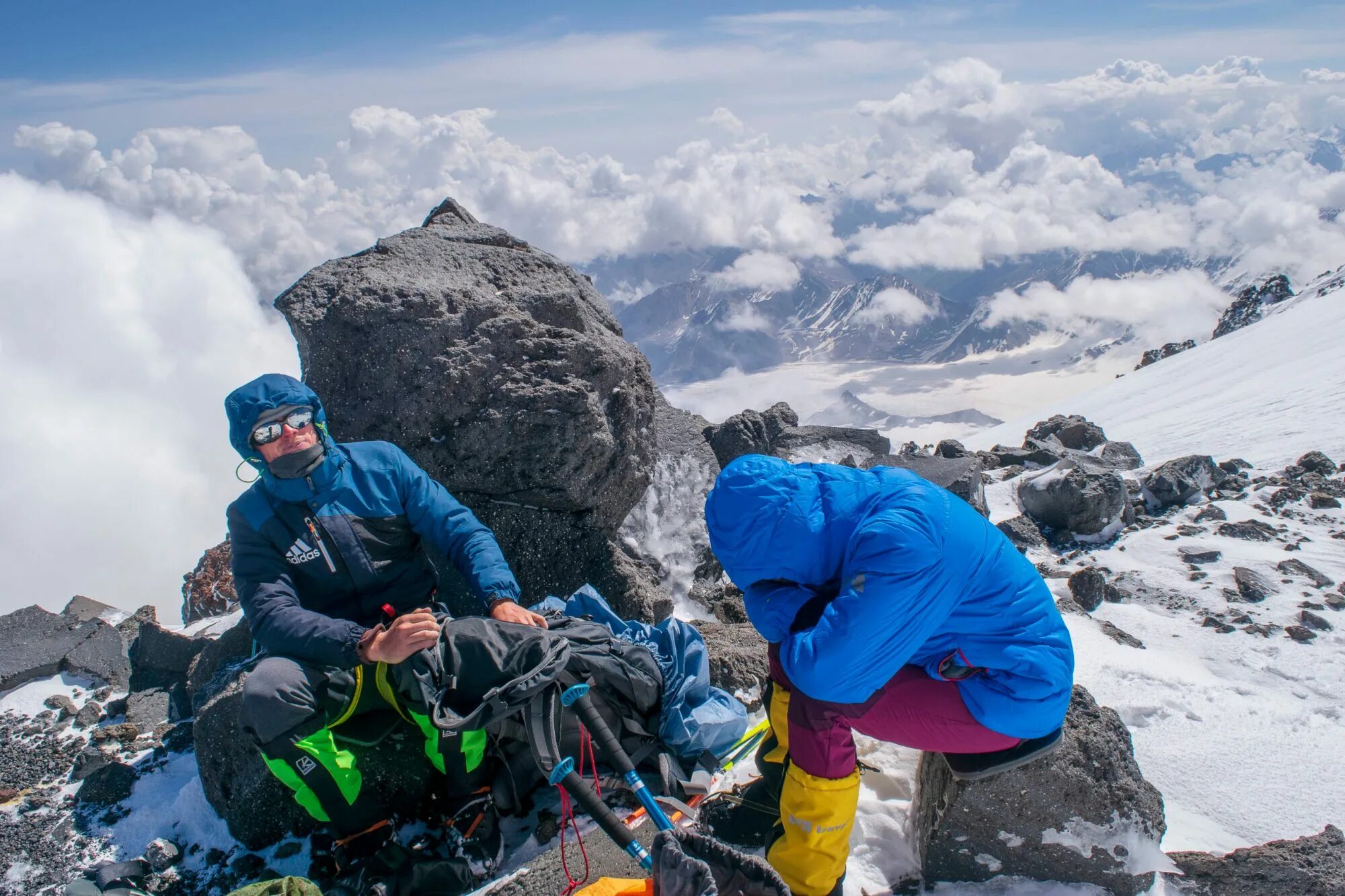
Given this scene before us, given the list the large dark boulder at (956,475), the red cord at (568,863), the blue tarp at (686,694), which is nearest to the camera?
the red cord at (568,863)

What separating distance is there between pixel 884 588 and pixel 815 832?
1200mm

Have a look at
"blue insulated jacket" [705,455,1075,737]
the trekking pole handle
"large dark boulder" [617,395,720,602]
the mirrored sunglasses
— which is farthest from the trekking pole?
"large dark boulder" [617,395,720,602]

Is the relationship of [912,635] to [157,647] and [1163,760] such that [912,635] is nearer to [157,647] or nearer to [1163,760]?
[1163,760]

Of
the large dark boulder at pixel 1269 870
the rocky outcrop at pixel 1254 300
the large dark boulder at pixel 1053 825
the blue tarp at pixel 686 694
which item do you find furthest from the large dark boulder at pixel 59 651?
the rocky outcrop at pixel 1254 300

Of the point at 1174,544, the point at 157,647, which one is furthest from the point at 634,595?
the point at 1174,544

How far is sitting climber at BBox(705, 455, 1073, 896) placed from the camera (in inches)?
107

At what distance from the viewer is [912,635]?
2791mm

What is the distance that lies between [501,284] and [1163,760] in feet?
20.6

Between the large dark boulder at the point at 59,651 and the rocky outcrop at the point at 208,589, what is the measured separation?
1664mm

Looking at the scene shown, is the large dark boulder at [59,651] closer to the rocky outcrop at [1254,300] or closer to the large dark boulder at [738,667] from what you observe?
the large dark boulder at [738,667]

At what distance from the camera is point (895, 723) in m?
3.26

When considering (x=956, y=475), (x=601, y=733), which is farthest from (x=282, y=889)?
(x=956, y=475)

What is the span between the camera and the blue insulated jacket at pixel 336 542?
389cm

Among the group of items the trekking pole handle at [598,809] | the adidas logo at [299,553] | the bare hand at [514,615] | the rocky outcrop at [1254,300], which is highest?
the adidas logo at [299,553]
